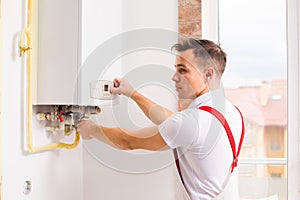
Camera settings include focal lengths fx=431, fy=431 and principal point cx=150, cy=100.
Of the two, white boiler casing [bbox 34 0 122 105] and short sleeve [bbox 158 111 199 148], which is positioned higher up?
white boiler casing [bbox 34 0 122 105]

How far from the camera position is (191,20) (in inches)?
87.1

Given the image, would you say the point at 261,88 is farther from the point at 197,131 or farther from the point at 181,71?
the point at 197,131

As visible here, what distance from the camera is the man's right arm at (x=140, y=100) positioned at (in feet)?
6.36

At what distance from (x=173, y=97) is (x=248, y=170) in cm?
56

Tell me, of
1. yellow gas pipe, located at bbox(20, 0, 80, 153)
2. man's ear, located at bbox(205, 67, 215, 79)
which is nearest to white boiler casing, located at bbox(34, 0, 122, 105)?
yellow gas pipe, located at bbox(20, 0, 80, 153)

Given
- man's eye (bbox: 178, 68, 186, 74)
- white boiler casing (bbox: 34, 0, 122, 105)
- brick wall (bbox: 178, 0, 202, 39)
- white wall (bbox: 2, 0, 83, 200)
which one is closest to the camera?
white wall (bbox: 2, 0, 83, 200)

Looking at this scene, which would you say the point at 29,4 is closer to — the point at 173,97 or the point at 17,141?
the point at 17,141

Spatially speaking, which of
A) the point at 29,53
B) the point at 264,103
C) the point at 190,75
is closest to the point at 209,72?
the point at 190,75

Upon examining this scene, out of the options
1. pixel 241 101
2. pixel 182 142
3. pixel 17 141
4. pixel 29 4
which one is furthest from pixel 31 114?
pixel 241 101

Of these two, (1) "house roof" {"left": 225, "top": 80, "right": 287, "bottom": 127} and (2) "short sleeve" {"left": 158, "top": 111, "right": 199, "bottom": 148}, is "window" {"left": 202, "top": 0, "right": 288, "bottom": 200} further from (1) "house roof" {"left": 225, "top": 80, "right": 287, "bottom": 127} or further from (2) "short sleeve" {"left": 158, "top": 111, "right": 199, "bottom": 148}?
(2) "short sleeve" {"left": 158, "top": 111, "right": 199, "bottom": 148}

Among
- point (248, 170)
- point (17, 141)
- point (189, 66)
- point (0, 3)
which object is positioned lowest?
point (248, 170)

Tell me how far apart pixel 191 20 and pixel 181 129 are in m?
0.74

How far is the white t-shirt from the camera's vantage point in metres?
1.70

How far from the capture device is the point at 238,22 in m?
2.32
